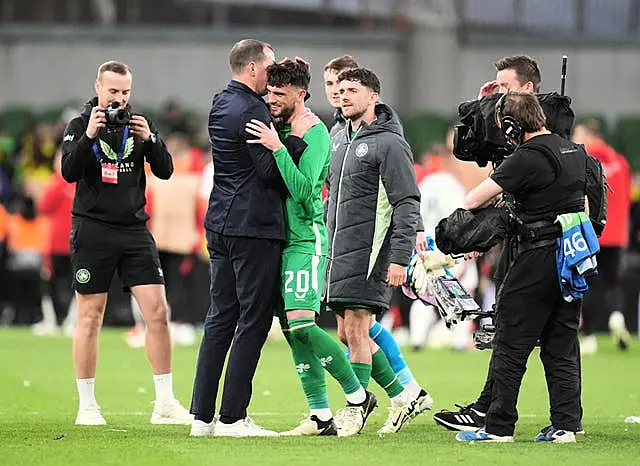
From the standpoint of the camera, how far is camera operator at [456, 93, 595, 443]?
9.40 meters

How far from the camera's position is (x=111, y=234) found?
10.7 metres

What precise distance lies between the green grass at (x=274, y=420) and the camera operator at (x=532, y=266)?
253 mm

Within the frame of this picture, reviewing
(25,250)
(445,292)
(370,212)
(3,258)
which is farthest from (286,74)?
(3,258)

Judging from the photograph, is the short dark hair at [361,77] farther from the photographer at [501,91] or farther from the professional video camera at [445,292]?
the professional video camera at [445,292]

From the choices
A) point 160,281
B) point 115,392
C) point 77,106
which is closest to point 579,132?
point 115,392

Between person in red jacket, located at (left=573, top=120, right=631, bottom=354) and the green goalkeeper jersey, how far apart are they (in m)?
8.42

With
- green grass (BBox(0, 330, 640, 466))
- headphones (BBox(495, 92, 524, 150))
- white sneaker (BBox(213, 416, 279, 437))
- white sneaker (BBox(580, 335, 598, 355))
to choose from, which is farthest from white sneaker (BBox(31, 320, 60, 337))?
headphones (BBox(495, 92, 524, 150))

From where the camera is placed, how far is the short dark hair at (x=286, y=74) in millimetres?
9602

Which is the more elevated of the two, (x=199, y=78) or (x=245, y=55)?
(x=199, y=78)

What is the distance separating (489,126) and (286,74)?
136 cm

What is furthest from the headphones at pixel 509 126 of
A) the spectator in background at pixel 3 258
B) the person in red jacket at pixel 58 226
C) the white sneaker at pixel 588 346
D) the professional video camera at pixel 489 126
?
the spectator in background at pixel 3 258

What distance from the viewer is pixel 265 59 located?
9.71 metres

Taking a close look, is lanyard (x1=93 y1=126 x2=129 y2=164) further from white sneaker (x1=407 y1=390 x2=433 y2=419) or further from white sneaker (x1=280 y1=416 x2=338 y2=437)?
white sneaker (x1=407 y1=390 x2=433 y2=419)

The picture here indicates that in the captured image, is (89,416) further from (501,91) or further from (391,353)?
(501,91)
